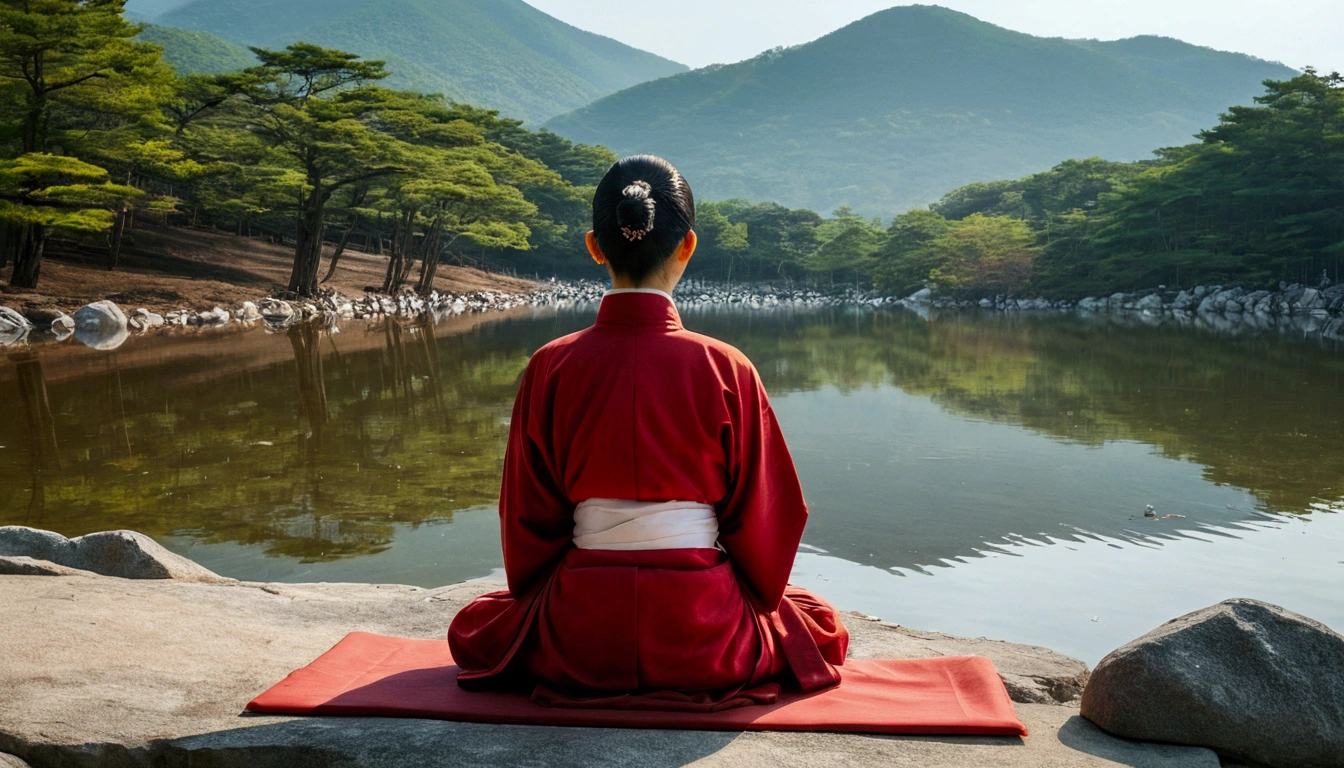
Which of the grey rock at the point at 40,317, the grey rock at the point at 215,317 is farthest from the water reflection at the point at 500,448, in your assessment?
the grey rock at the point at 215,317

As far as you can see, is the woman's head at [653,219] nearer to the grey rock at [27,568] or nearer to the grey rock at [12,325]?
the grey rock at [27,568]

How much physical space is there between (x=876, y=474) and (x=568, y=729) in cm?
480

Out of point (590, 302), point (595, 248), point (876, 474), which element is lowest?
point (590, 302)

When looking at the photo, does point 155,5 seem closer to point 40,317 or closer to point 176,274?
point 176,274

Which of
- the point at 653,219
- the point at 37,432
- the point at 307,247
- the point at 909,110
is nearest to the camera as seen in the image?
the point at 653,219

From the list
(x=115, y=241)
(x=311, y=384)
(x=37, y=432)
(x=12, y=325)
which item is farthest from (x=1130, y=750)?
(x=115, y=241)

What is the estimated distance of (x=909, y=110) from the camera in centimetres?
14025

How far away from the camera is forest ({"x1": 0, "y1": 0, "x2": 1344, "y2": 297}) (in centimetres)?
1719

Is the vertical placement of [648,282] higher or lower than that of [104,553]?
higher

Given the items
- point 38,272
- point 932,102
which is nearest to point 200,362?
point 38,272

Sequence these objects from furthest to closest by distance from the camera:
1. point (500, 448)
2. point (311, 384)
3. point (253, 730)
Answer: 1. point (311, 384)
2. point (500, 448)
3. point (253, 730)

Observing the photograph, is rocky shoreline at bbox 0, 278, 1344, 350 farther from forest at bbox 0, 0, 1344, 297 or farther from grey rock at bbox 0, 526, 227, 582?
grey rock at bbox 0, 526, 227, 582

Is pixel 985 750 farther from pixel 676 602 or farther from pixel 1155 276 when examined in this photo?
pixel 1155 276

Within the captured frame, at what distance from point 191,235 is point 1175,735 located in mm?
28959
